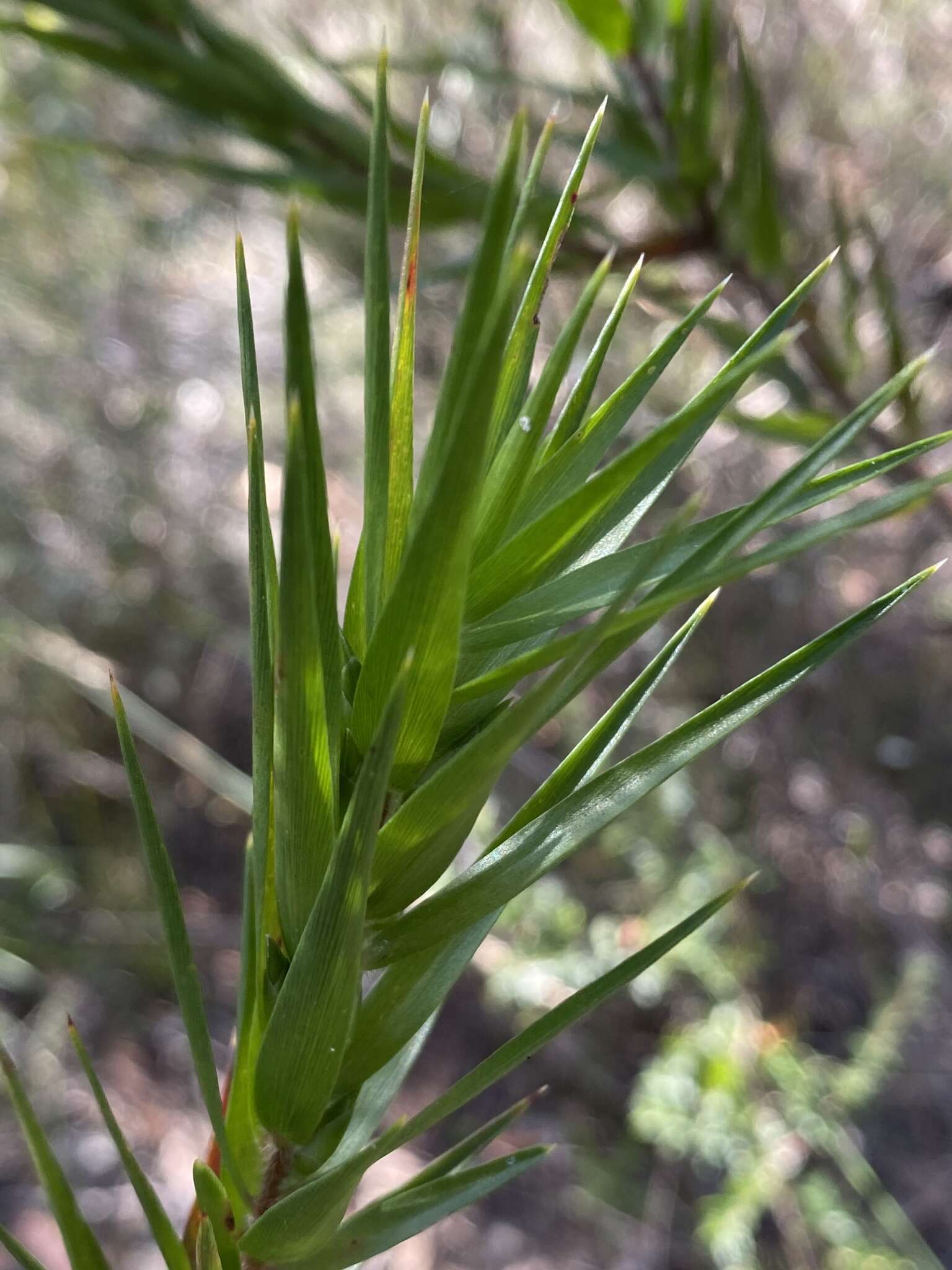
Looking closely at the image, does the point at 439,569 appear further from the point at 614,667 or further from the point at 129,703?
the point at 129,703

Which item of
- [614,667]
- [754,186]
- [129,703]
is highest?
[129,703]

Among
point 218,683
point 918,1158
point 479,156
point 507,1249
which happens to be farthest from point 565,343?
point 218,683

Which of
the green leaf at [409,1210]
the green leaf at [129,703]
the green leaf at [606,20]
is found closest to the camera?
the green leaf at [409,1210]

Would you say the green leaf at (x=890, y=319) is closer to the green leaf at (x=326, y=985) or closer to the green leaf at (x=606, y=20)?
the green leaf at (x=606, y=20)

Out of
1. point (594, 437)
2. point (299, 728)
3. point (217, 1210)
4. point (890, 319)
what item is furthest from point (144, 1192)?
point (890, 319)

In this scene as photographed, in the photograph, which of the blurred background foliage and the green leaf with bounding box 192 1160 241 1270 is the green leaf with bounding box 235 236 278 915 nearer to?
the green leaf with bounding box 192 1160 241 1270

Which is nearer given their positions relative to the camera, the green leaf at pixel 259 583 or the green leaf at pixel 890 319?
the green leaf at pixel 259 583

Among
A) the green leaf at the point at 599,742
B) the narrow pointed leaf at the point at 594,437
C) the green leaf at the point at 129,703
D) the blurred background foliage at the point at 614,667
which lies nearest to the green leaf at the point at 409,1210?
the green leaf at the point at 599,742
